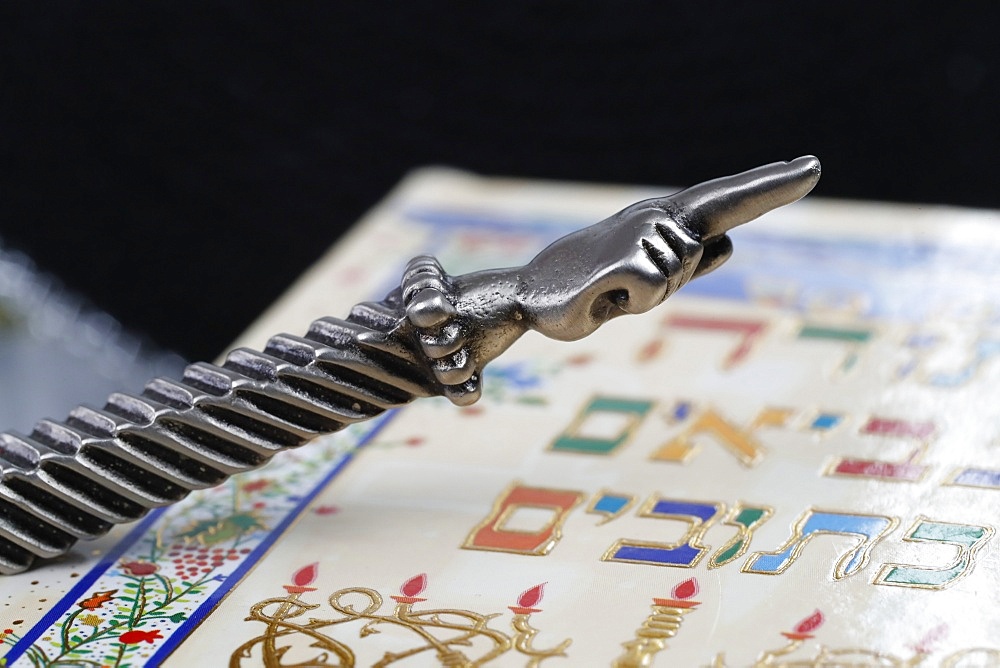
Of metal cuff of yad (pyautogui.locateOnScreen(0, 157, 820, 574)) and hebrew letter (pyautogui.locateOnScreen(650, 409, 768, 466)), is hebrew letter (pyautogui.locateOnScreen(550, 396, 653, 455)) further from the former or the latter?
metal cuff of yad (pyautogui.locateOnScreen(0, 157, 820, 574))

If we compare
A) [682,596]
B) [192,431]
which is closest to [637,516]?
[682,596]

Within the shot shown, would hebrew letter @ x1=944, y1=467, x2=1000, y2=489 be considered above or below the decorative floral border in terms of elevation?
above

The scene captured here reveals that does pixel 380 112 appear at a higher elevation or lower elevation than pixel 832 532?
higher

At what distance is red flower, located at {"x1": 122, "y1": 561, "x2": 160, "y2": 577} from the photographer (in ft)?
3.54

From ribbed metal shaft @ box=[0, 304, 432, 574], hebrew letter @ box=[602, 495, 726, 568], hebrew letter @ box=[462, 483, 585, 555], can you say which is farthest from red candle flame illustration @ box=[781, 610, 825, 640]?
ribbed metal shaft @ box=[0, 304, 432, 574]

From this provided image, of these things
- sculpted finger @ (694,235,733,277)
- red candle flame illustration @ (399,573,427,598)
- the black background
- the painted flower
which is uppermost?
the black background

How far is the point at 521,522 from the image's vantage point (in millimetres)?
1133

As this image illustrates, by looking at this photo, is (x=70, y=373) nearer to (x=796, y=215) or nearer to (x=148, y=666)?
(x=796, y=215)

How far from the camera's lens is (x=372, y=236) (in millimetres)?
1780

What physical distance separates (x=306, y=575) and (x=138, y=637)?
5.4 inches

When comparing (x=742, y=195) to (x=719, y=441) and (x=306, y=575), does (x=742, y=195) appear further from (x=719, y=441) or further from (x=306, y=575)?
(x=306, y=575)

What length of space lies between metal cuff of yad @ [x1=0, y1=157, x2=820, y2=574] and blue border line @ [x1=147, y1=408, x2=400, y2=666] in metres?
0.07

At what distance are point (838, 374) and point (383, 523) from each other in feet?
1.64

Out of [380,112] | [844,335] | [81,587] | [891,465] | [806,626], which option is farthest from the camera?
[380,112]
